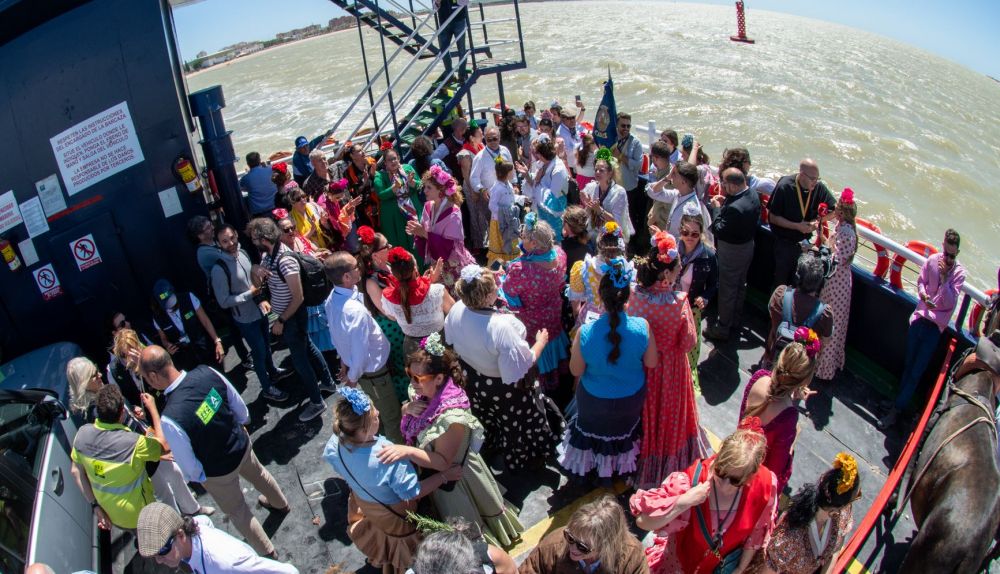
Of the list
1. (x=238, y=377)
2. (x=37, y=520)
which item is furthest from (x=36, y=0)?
(x=37, y=520)

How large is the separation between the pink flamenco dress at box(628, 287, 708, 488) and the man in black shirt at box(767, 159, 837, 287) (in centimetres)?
203

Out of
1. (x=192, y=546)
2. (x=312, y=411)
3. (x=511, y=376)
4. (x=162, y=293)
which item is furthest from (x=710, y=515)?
(x=162, y=293)

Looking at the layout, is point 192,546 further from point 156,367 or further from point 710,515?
point 710,515

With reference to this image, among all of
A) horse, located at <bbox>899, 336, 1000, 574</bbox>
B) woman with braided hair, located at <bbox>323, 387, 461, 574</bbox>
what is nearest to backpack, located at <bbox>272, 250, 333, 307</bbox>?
woman with braided hair, located at <bbox>323, 387, 461, 574</bbox>

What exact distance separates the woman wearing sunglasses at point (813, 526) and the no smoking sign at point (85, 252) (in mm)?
A: 6347

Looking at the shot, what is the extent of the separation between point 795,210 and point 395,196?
3.99m

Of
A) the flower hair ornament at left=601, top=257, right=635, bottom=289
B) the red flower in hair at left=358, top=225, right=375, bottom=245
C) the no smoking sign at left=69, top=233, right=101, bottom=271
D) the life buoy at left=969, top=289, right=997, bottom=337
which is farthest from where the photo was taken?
the no smoking sign at left=69, top=233, right=101, bottom=271

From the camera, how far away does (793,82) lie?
92.4ft

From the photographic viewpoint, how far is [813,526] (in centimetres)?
288

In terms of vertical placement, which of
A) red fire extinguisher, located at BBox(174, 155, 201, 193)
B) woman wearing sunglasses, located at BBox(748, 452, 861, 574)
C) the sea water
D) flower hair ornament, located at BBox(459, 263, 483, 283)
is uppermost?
red fire extinguisher, located at BBox(174, 155, 201, 193)

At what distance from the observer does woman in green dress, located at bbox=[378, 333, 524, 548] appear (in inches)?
131

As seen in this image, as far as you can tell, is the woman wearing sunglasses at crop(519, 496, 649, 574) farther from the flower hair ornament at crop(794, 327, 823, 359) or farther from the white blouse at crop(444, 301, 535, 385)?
the flower hair ornament at crop(794, 327, 823, 359)

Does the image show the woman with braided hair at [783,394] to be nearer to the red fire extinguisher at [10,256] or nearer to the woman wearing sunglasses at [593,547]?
the woman wearing sunglasses at [593,547]

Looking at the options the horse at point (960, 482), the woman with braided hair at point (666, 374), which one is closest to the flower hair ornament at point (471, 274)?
the woman with braided hair at point (666, 374)
